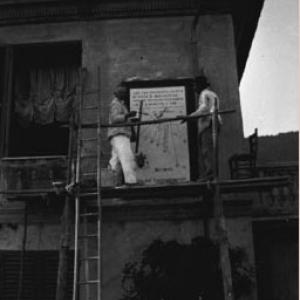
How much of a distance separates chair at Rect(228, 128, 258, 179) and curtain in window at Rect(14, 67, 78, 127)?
151 inches

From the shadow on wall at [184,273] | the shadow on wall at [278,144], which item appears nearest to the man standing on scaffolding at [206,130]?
the shadow on wall at [184,273]

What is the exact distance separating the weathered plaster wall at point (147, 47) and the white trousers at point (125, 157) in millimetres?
1411

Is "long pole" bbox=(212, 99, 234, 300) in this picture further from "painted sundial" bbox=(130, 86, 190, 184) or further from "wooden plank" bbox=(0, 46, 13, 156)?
"wooden plank" bbox=(0, 46, 13, 156)

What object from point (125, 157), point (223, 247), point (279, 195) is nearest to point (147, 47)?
point (125, 157)

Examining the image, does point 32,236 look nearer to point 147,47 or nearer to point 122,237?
point 122,237

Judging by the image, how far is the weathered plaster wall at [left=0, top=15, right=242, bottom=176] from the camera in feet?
34.7

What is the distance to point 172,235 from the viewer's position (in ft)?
31.1

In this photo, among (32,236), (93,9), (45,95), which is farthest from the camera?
(45,95)

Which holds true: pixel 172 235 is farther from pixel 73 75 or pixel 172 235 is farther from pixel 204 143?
pixel 73 75

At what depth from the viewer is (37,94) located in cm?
1130

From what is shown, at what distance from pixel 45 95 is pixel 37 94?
0.19 meters

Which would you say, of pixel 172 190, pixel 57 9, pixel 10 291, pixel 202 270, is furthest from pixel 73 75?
pixel 202 270

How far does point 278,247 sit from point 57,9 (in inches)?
285

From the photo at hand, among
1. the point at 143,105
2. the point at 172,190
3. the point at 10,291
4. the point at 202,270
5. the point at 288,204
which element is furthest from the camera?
the point at 288,204
